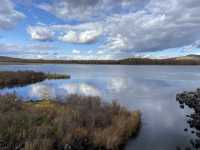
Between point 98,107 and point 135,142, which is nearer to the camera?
point 135,142

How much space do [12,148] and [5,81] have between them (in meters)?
29.3

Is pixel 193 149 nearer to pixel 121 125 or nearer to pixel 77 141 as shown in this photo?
pixel 121 125

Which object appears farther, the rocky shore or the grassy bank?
the rocky shore

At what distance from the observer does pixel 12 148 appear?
802cm

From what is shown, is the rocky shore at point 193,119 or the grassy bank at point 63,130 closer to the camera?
the grassy bank at point 63,130

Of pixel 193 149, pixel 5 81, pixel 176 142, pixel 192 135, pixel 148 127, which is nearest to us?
pixel 193 149

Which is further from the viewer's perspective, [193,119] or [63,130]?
[193,119]

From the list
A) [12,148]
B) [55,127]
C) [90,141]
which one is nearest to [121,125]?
[90,141]

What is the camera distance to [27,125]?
9742mm

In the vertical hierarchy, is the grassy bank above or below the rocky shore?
above

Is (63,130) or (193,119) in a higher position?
(63,130)

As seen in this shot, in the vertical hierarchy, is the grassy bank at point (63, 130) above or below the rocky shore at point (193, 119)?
above

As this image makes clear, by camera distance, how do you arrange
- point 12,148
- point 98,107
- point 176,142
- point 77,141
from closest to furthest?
point 12,148
point 77,141
point 176,142
point 98,107

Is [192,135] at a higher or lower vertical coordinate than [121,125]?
lower
